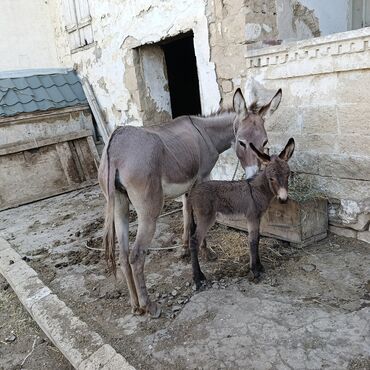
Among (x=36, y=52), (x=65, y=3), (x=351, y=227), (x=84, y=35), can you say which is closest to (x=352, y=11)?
(x=351, y=227)

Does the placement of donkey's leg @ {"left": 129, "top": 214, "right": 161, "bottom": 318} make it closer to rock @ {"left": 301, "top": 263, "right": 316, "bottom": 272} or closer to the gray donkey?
the gray donkey

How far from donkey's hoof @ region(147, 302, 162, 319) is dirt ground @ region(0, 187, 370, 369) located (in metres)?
0.05

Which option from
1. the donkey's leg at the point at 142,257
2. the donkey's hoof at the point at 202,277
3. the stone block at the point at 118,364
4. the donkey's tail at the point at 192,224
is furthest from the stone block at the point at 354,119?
the stone block at the point at 118,364

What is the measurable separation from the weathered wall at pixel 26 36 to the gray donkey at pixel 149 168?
19.0 feet

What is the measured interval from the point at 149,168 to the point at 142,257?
662mm

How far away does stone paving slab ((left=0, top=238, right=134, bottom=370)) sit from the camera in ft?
7.60

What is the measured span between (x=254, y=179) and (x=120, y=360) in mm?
1703

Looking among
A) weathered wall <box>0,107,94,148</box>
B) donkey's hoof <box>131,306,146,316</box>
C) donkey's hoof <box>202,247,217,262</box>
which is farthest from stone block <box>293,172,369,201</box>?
weathered wall <box>0,107,94,148</box>

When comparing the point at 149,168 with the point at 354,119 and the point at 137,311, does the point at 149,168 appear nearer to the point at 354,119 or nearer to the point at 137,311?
the point at 137,311

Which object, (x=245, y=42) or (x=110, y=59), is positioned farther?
(x=110, y=59)

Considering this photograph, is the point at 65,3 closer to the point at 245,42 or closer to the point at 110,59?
the point at 110,59

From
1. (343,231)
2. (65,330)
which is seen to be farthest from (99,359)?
(343,231)

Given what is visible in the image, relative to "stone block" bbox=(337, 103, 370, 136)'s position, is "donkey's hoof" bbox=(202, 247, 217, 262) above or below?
below

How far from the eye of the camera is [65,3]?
709cm
